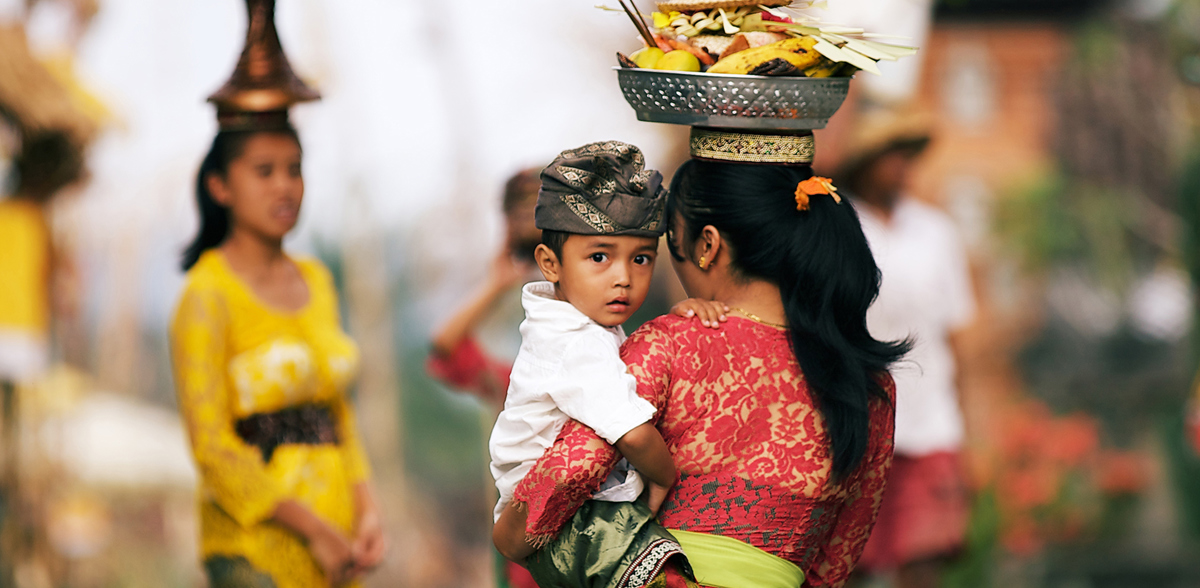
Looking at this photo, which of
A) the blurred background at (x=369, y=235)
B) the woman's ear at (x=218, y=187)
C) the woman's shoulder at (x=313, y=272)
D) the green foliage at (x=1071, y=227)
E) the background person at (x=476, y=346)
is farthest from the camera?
the green foliage at (x=1071, y=227)

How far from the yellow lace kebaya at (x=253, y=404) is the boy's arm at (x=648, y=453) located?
5.21 ft

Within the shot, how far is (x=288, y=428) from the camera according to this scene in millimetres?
3500

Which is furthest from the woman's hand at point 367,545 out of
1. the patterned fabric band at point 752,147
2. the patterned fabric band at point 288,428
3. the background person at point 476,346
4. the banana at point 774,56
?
the banana at point 774,56

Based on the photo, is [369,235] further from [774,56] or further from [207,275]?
[774,56]

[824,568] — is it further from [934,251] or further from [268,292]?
[934,251]

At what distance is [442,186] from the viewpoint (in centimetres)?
608

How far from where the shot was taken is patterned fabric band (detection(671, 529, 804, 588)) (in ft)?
7.33

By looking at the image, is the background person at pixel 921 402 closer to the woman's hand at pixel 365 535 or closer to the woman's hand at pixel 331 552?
the woman's hand at pixel 365 535

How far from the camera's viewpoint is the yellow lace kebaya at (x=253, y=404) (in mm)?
3283

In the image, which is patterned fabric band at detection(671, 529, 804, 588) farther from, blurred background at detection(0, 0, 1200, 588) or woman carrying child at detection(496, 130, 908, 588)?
blurred background at detection(0, 0, 1200, 588)

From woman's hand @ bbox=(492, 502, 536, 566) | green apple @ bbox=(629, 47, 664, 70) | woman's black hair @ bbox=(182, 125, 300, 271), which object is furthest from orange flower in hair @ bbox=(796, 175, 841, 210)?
woman's black hair @ bbox=(182, 125, 300, 271)

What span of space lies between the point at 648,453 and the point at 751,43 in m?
0.83

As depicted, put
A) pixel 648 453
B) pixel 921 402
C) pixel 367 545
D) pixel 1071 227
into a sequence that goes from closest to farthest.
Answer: pixel 648 453
pixel 367 545
pixel 921 402
pixel 1071 227

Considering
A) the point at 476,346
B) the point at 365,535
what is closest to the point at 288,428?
the point at 365,535
